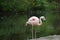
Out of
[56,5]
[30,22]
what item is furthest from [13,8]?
[30,22]

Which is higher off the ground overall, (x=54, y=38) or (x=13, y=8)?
(x=13, y=8)

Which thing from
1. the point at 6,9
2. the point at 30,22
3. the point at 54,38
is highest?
the point at 6,9

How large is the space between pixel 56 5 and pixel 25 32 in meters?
9.53

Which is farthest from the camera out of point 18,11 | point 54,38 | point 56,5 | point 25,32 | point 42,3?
point 56,5

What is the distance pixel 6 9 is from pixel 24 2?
102 centimetres

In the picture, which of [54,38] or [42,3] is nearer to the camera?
[54,38]

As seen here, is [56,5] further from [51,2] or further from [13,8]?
[13,8]

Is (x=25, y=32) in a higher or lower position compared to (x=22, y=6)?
lower

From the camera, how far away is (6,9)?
Answer: 12039 mm

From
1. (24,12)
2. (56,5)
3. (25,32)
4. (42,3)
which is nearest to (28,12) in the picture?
(24,12)

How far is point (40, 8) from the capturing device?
14328 millimetres

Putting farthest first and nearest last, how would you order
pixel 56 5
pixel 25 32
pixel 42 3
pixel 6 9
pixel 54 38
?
pixel 56 5 < pixel 42 3 < pixel 6 9 < pixel 25 32 < pixel 54 38

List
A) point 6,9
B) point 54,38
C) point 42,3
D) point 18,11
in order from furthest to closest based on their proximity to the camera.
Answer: point 42,3 < point 18,11 < point 6,9 < point 54,38

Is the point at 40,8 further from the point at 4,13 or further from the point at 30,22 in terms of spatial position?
the point at 30,22
